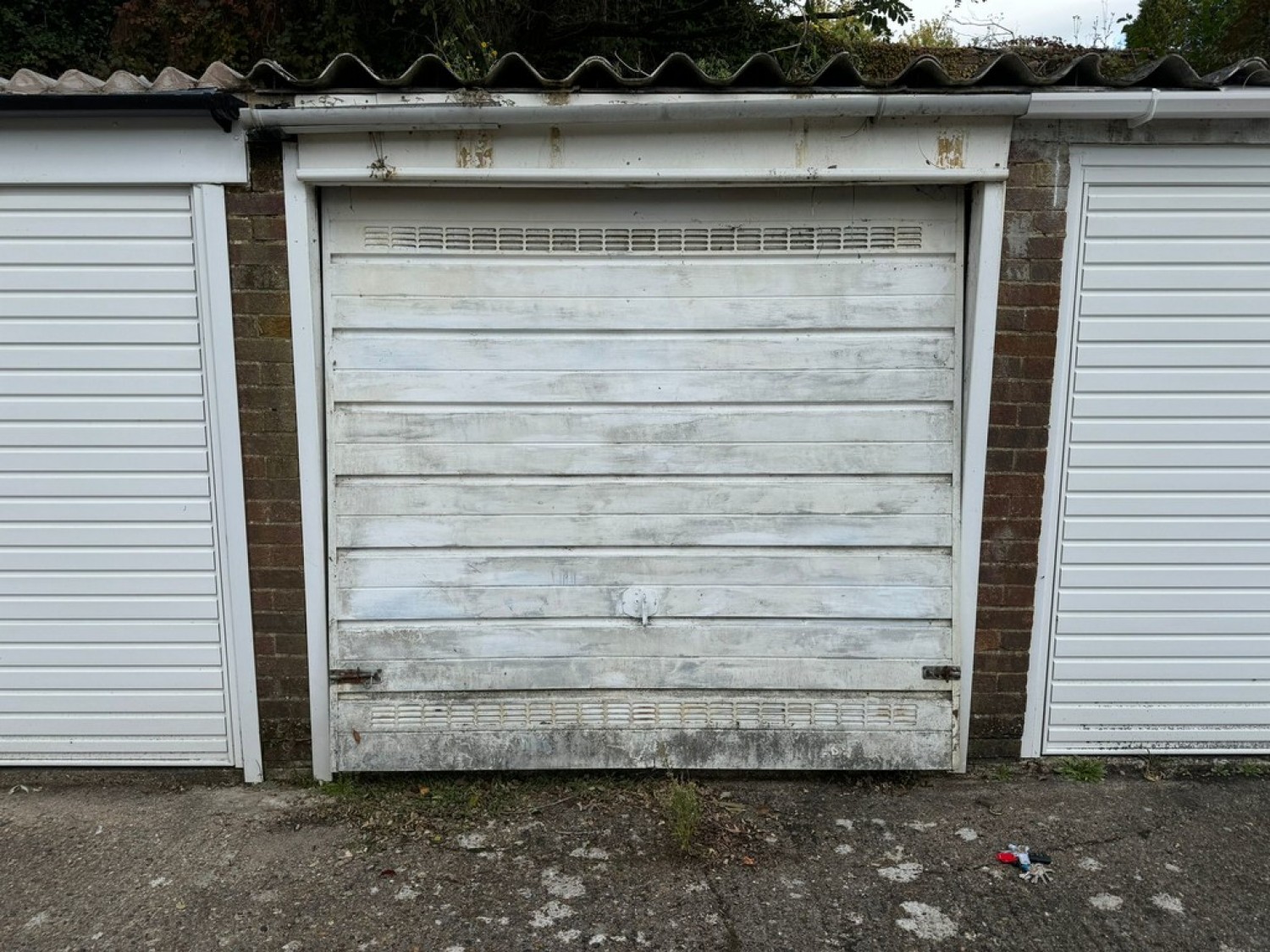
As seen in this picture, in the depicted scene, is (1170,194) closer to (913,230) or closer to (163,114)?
(913,230)

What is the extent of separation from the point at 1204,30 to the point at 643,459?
12.0 metres

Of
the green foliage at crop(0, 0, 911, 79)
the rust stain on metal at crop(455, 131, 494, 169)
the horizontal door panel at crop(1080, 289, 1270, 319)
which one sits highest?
the green foliage at crop(0, 0, 911, 79)

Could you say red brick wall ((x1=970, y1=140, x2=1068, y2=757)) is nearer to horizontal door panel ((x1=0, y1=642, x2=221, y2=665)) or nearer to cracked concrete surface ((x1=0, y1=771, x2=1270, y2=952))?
cracked concrete surface ((x1=0, y1=771, x2=1270, y2=952))

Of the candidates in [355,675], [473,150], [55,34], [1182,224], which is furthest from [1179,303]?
[55,34]

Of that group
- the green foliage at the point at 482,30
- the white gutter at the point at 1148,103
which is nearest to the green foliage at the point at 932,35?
the green foliage at the point at 482,30

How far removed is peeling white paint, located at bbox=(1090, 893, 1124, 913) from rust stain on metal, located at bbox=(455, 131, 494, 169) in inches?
136

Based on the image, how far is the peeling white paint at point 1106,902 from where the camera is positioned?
120 inches

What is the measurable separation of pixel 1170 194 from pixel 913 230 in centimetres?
103

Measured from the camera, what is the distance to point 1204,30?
1131 centimetres

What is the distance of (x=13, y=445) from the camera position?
3.63 m

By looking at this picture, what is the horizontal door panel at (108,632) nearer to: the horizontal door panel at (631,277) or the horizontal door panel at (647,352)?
the horizontal door panel at (647,352)

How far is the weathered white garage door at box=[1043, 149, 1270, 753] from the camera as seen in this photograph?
356 centimetres

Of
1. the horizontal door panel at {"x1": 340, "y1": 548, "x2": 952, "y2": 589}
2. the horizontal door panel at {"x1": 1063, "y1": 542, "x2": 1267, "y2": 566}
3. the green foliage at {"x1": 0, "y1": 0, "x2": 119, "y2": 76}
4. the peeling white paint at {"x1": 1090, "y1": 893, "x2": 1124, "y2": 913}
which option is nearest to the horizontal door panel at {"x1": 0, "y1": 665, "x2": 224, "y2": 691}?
the horizontal door panel at {"x1": 340, "y1": 548, "x2": 952, "y2": 589}

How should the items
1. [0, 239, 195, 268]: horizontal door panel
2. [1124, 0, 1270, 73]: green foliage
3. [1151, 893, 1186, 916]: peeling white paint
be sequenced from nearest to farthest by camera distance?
[1151, 893, 1186, 916]: peeling white paint, [0, 239, 195, 268]: horizontal door panel, [1124, 0, 1270, 73]: green foliage
